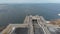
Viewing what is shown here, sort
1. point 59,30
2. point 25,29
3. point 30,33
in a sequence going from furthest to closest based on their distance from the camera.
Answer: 1. point 25,29
2. point 59,30
3. point 30,33

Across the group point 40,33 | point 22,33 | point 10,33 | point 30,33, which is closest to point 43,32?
point 40,33

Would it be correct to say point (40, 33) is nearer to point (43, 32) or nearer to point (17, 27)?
point (43, 32)

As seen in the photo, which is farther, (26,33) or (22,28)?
(22,28)

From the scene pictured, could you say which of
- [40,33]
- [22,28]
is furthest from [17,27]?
[40,33]

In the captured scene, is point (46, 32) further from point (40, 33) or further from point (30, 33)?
point (30, 33)

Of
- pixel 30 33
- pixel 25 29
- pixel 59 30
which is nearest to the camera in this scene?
pixel 30 33

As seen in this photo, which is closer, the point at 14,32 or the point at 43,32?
the point at 43,32

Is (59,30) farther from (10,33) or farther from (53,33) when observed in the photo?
(10,33)
